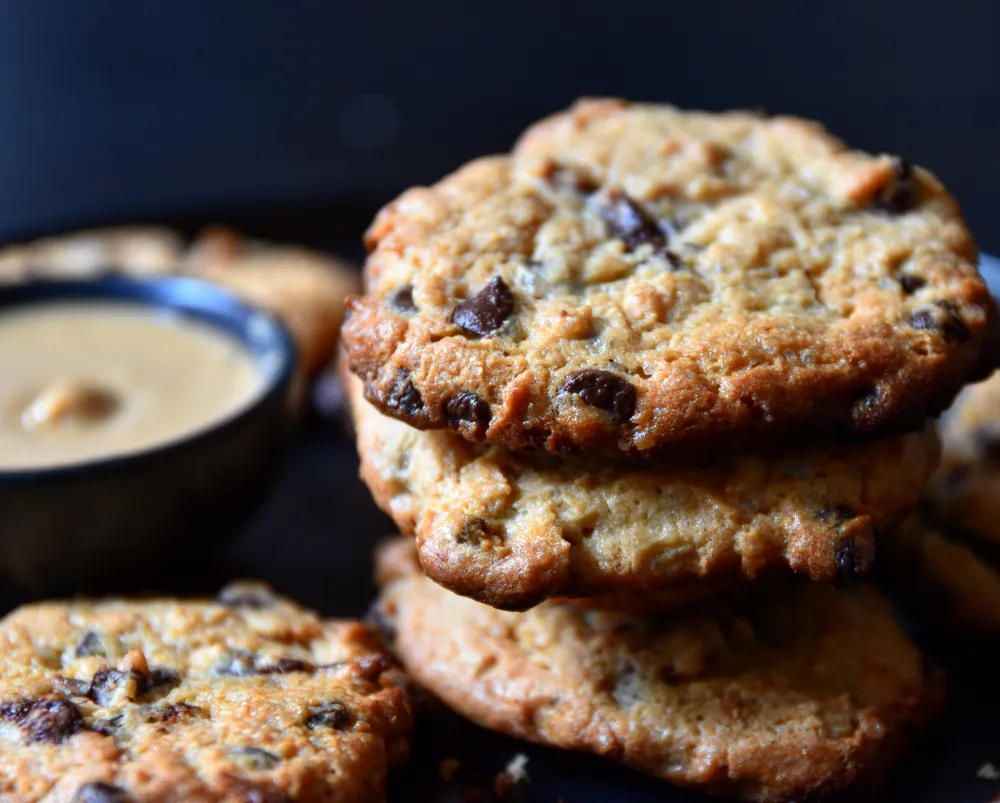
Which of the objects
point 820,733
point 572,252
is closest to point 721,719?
point 820,733

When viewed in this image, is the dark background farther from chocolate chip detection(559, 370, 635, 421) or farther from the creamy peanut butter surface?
chocolate chip detection(559, 370, 635, 421)

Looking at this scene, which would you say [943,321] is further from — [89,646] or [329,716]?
[89,646]

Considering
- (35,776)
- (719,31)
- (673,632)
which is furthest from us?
(719,31)

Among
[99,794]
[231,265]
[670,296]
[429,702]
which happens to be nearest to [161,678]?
[99,794]

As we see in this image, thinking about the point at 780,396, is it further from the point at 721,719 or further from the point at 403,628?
the point at 403,628

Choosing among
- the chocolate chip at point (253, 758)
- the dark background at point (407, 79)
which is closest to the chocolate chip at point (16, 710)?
the chocolate chip at point (253, 758)

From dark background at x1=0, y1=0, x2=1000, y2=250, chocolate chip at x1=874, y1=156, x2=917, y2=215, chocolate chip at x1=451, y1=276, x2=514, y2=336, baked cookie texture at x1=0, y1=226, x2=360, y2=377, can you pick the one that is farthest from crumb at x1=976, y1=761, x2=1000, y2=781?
dark background at x1=0, y1=0, x2=1000, y2=250
